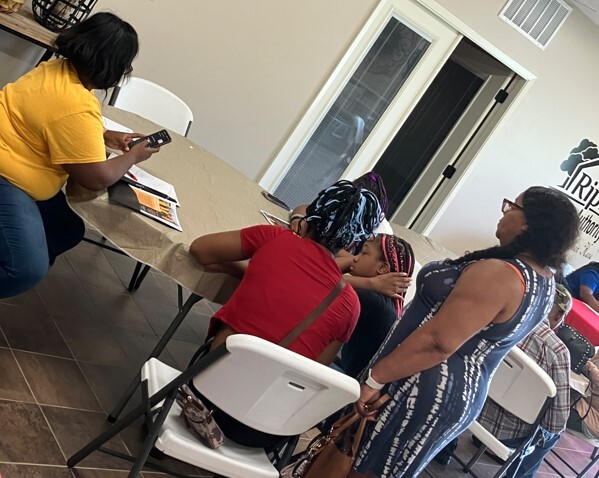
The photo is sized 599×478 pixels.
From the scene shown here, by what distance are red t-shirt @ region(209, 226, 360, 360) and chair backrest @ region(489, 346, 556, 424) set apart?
1169 mm

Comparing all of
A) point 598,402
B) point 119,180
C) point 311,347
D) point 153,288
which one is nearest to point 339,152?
point 153,288

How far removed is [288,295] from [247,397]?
0.29 meters

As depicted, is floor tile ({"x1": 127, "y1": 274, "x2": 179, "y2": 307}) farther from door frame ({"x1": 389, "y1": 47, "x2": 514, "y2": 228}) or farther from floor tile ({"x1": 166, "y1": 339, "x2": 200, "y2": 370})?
door frame ({"x1": 389, "y1": 47, "x2": 514, "y2": 228})

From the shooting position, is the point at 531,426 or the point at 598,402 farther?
the point at 598,402

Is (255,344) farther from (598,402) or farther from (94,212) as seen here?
(598,402)

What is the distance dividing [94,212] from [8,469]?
796 millimetres

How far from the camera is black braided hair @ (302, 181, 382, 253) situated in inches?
74.0

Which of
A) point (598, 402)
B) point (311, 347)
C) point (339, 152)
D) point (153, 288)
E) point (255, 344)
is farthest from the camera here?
point (339, 152)

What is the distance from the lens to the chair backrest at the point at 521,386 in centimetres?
272

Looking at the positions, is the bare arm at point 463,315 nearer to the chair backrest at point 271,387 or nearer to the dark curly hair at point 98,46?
the chair backrest at point 271,387

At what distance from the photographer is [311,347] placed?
6.15ft

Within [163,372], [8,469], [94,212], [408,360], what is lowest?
[8,469]

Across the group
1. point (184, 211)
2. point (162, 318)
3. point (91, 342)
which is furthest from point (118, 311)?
point (184, 211)

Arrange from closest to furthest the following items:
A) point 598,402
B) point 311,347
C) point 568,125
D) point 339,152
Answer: point 311,347
point 598,402
point 339,152
point 568,125
